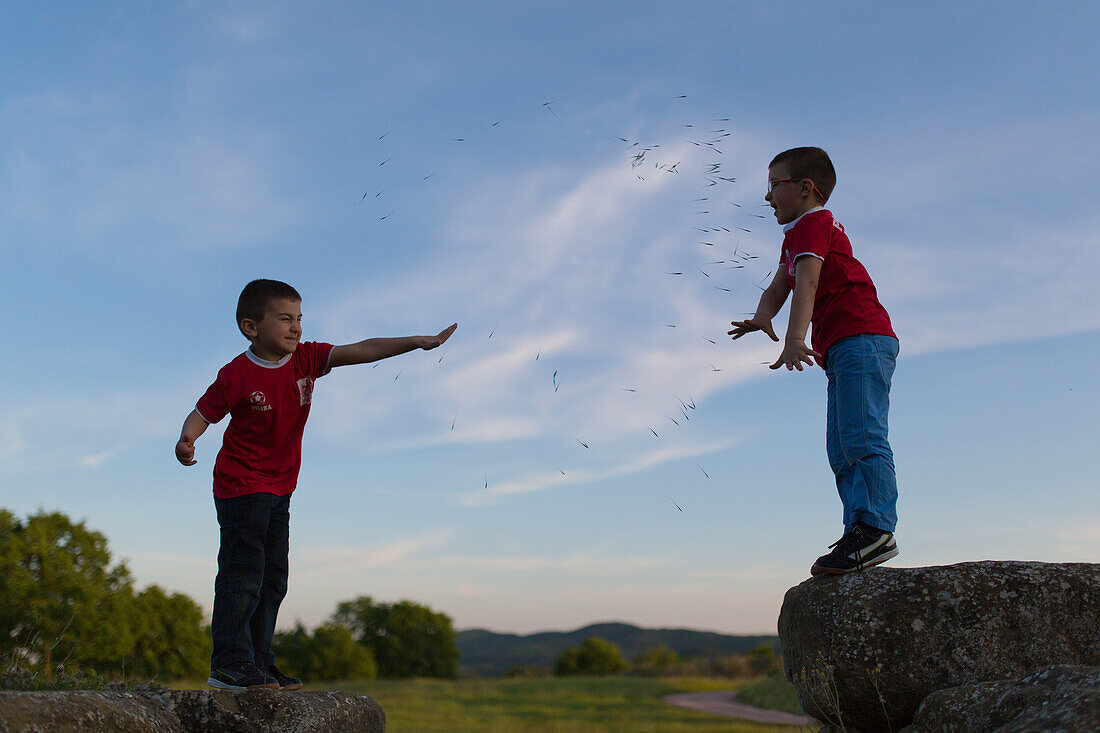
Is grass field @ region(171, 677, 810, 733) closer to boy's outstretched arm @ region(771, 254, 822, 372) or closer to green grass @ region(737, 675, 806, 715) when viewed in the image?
green grass @ region(737, 675, 806, 715)

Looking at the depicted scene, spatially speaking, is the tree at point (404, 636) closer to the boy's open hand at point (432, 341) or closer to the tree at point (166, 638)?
the tree at point (166, 638)

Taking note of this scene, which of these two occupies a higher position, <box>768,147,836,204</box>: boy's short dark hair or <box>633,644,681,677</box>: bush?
<box>768,147,836,204</box>: boy's short dark hair

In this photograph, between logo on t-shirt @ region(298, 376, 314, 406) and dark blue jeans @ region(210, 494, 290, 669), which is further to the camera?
logo on t-shirt @ region(298, 376, 314, 406)

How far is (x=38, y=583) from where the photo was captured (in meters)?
12.5

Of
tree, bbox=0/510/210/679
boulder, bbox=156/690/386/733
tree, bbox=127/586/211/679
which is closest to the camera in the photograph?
boulder, bbox=156/690/386/733

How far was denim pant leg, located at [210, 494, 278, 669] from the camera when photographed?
14.2ft

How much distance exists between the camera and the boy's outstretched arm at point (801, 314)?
409cm

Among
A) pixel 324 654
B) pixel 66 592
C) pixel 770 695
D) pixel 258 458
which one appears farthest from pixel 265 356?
pixel 324 654

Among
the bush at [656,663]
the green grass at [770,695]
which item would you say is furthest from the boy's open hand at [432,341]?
the bush at [656,663]

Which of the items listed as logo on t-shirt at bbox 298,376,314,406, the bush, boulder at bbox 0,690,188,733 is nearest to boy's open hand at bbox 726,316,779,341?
logo on t-shirt at bbox 298,376,314,406

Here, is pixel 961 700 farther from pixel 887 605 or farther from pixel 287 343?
pixel 287 343

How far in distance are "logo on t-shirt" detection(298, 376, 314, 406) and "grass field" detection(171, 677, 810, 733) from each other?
39.3ft

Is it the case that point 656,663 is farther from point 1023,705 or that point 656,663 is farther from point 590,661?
point 1023,705

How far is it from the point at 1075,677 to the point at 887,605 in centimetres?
107
